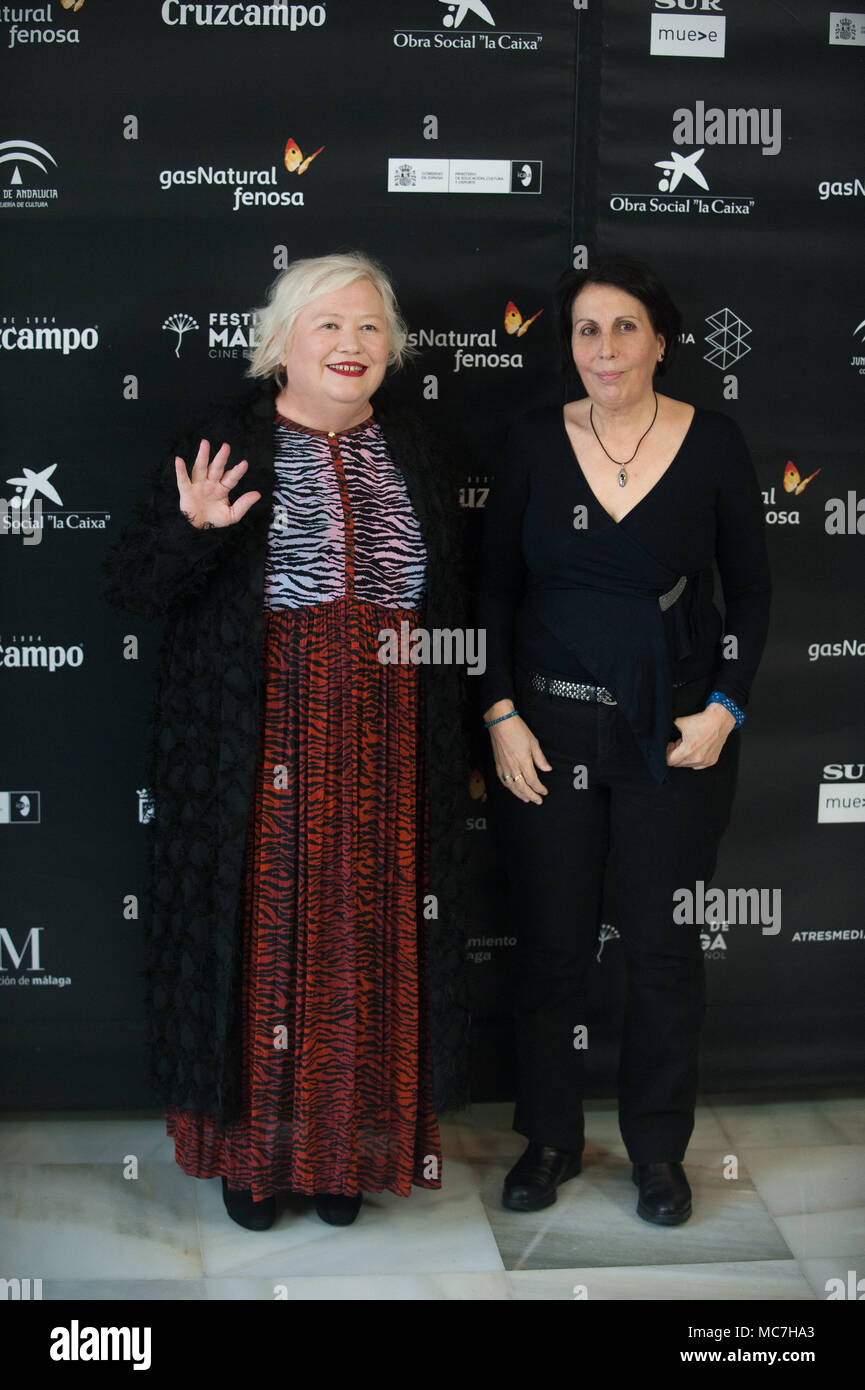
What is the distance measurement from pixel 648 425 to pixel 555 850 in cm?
82

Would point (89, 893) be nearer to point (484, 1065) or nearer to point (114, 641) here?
point (114, 641)

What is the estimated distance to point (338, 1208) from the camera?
2.77m

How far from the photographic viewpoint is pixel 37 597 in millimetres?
3055

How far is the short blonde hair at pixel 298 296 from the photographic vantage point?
8.16 ft

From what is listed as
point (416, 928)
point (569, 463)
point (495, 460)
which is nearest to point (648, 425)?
point (569, 463)

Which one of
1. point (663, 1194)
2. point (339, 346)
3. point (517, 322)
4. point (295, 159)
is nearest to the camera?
point (339, 346)

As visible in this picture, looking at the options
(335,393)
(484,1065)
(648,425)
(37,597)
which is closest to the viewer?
(335,393)

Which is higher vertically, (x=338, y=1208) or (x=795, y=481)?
(x=795, y=481)

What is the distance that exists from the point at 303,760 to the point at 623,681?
593 millimetres

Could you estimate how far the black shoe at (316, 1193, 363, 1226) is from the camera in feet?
9.09

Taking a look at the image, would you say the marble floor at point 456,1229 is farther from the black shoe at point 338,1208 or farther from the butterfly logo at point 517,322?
the butterfly logo at point 517,322

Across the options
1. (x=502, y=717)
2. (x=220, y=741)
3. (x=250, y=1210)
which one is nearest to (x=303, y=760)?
(x=220, y=741)

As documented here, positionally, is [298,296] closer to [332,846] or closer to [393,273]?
[393,273]

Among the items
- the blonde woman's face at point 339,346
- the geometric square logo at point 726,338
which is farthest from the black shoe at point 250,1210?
the geometric square logo at point 726,338
